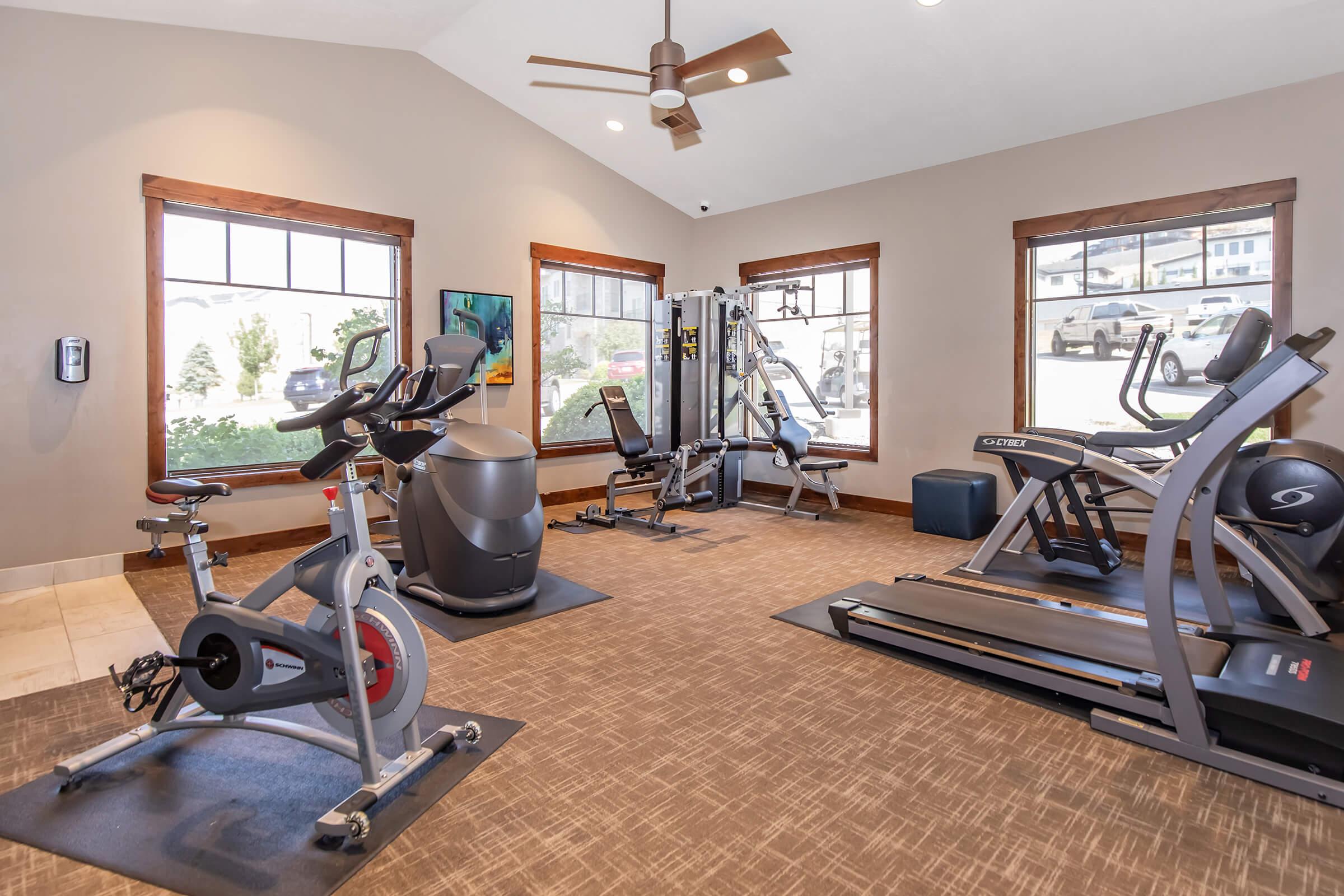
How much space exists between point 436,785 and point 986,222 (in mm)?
5848

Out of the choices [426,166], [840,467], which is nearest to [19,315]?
[426,166]

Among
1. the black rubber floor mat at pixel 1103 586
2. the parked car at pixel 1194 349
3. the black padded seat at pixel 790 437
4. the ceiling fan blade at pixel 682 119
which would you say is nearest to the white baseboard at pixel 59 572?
the ceiling fan blade at pixel 682 119

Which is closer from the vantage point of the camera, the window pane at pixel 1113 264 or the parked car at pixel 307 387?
the window pane at pixel 1113 264

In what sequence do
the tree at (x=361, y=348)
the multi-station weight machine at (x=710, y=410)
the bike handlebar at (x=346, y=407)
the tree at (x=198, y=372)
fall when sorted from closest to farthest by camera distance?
1. the bike handlebar at (x=346, y=407)
2. the tree at (x=198, y=372)
3. the tree at (x=361, y=348)
4. the multi-station weight machine at (x=710, y=410)

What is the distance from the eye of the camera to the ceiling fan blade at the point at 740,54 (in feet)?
12.0

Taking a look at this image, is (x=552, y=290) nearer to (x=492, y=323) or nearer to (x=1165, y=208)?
(x=492, y=323)

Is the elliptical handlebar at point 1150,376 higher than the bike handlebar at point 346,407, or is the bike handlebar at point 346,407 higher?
the elliptical handlebar at point 1150,376

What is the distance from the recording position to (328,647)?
78.0 inches

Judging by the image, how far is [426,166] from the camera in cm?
587

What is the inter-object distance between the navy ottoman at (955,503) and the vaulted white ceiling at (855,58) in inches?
110

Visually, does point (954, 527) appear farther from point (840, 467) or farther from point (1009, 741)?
point (1009, 741)

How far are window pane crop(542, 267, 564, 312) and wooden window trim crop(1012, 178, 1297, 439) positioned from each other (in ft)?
13.7

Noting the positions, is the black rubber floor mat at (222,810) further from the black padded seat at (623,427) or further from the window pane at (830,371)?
the window pane at (830,371)

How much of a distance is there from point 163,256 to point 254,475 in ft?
5.22
